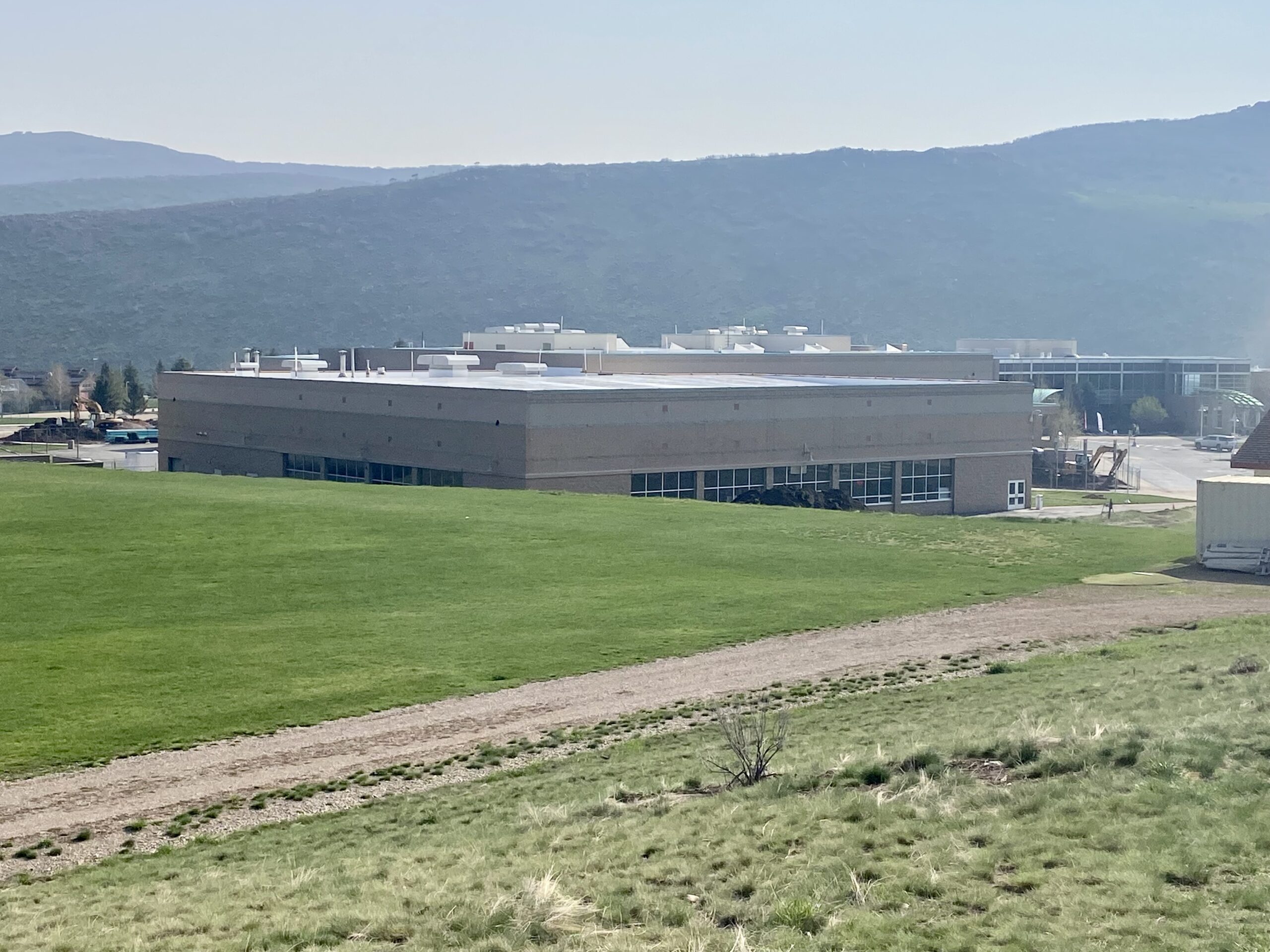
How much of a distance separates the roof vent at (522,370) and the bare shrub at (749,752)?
63.8m

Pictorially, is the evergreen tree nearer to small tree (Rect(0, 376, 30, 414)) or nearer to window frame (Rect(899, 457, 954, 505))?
small tree (Rect(0, 376, 30, 414))

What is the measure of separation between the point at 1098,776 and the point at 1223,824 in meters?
1.94

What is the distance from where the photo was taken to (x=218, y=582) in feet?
111

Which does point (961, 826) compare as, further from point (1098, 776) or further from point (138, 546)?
point (138, 546)

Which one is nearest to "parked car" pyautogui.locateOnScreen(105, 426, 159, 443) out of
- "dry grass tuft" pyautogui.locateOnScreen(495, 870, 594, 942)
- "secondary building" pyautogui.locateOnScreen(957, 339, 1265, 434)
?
"secondary building" pyautogui.locateOnScreen(957, 339, 1265, 434)

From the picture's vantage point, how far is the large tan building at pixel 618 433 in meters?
60.8

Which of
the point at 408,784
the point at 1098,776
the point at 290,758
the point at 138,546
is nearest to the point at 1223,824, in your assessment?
the point at 1098,776

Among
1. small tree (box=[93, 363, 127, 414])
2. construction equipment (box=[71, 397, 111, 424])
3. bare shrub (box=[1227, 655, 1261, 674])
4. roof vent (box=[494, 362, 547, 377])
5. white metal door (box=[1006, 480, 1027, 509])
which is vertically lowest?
white metal door (box=[1006, 480, 1027, 509])

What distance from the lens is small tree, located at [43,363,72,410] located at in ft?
504

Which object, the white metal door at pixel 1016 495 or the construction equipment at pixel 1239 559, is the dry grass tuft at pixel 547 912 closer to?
the construction equipment at pixel 1239 559

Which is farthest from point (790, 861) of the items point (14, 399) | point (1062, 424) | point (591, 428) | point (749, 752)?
point (14, 399)

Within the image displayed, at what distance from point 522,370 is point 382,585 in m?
51.6

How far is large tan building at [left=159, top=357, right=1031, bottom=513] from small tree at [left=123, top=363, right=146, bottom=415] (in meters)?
58.0

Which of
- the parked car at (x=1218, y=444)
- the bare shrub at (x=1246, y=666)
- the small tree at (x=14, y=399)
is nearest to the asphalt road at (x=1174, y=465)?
the parked car at (x=1218, y=444)
